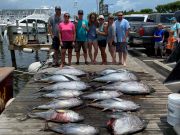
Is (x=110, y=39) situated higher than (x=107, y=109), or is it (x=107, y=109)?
(x=110, y=39)

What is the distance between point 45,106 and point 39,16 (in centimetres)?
4649

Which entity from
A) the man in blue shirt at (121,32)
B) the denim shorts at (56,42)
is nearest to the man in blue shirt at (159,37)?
the man in blue shirt at (121,32)

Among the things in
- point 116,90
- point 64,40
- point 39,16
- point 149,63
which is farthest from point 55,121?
point 39,16

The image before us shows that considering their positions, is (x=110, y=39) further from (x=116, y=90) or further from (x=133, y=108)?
(x=133, y=108)

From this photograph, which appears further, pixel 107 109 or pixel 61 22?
pixel 61 22

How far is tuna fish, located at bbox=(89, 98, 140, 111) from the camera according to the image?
21.8 feet

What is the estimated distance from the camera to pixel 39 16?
2058 inches

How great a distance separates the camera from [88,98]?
24.4 feet

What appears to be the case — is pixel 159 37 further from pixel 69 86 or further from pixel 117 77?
pixel 69 86

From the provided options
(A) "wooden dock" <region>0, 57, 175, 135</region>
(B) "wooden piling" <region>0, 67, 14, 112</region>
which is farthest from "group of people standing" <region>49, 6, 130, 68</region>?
(A) "wooden dock" <region>0, 57, 175, 135</region>

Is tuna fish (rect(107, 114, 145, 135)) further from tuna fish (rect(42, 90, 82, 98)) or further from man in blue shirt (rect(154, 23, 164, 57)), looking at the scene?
man in blue shirt (rect(154, 23, 164, 57))

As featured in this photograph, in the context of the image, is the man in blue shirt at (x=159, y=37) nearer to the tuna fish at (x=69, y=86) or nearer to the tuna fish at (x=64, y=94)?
the tuna fish at (x=69, y=86)

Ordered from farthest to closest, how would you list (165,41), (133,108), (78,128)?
(165,41)
(133,108)
(78,128)

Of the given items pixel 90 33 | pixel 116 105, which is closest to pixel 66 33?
pixel 90 33
